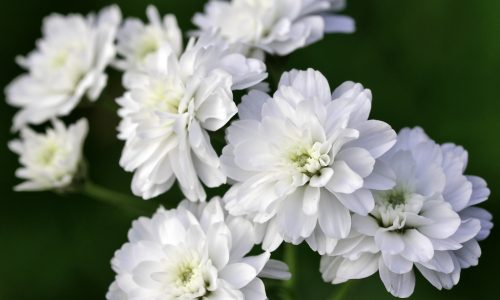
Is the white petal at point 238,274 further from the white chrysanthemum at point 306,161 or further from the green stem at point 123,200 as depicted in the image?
the green stem at point 123,200

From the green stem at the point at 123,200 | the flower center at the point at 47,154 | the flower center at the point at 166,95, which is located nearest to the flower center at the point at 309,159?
the flower center at the point at 166,95

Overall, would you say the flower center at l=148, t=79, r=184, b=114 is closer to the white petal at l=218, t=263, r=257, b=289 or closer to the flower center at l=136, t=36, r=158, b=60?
the white petal at l=218, t=263, r=257, b=289

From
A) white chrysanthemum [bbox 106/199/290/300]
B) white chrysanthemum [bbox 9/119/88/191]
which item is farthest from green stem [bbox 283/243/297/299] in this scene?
white chrysanthemum [bbox 9/119/88/191]

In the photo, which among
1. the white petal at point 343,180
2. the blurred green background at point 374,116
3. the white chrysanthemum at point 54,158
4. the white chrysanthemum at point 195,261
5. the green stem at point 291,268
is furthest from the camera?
the blurred green background at point 374,116

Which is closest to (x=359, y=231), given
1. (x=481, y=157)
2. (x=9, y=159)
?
(x=481, y=157)

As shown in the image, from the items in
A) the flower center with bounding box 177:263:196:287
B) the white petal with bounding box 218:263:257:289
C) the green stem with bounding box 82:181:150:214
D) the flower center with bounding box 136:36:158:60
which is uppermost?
the flower center with bounding box 136:36:158:60

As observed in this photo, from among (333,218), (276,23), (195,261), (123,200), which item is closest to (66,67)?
(123,200)
